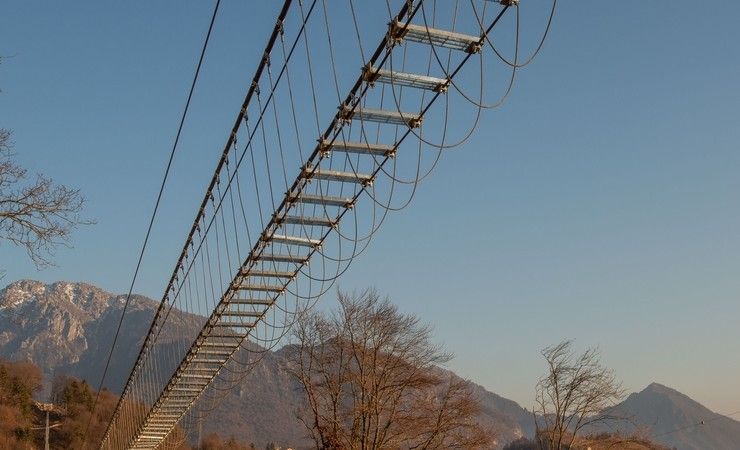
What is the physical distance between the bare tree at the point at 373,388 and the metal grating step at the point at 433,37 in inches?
1114

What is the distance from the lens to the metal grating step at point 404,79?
970 centimetres

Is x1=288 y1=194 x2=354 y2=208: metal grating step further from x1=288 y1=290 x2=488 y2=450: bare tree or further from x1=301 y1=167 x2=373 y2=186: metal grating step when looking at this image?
x1=288 y1=290 x2=488 y2=450: bare tree

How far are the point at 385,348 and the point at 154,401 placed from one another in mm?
13271

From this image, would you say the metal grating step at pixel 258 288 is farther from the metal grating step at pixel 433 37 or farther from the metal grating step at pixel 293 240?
the metal grating step at pixel 433 37

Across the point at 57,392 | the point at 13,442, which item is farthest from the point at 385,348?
the point at 57,392

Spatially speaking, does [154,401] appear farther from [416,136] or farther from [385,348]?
[416,136]

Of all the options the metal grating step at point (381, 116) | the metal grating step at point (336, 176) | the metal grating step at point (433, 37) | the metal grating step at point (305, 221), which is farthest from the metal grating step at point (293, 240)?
the metal grating step at point (433, 37)

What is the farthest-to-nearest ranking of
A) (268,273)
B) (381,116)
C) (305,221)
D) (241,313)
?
1. (241,313)
2. (268,273)
3. (305,221)
4. (381,116)

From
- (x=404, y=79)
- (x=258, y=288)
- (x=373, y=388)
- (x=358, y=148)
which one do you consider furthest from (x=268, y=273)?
(x=373, y=388)

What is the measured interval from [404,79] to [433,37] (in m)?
0.72

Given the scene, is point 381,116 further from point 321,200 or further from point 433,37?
point 321,200

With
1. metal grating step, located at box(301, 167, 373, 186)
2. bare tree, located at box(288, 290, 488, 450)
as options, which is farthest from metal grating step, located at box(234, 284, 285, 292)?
bare tree, located at box(288, 290, 488, 450)

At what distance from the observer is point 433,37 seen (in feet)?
30.3

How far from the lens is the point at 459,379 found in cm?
4241
